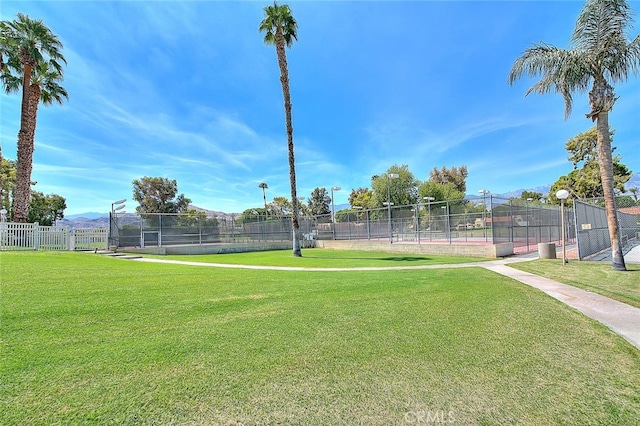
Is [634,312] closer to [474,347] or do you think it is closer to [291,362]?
[474,347]

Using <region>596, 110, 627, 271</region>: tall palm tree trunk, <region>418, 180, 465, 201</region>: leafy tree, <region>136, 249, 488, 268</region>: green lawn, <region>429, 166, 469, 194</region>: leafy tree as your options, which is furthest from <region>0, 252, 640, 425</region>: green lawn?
<region>429, 166, 469, 194</region>: leafy tree

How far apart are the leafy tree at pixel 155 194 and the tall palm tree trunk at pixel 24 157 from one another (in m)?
33.3

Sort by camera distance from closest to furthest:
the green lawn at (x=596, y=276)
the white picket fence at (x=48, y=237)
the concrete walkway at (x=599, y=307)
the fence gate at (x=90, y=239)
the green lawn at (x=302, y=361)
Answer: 1. the green lawn at (x=302, y=361)
2. the concrete walkway at (x=599, y=307)
3. the green lawn at (x=596, y=276)
4. the white picket fence at (x=48, y=237)
5. the fence gate at (x=90, y=239)

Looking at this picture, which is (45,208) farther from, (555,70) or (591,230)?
(591,230)

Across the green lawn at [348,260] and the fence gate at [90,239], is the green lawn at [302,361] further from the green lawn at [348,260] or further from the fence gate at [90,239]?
the fence gate at [90,239]

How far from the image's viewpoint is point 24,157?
1572cm

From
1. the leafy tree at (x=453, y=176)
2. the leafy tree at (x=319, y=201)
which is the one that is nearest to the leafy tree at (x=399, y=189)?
the leafy tree at (x=453, y=176)

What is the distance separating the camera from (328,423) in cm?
209

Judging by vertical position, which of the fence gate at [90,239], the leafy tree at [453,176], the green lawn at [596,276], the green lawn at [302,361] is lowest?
the green lawn at [596,276]

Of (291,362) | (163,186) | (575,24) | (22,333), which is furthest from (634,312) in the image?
(163,186)

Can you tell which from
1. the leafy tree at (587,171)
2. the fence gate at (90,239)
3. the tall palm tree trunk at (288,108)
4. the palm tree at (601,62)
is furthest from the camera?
the leafy tree at (587,171)

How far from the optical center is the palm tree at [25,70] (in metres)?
15.6

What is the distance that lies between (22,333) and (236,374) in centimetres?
260

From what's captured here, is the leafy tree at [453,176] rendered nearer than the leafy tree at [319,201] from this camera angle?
Yes
